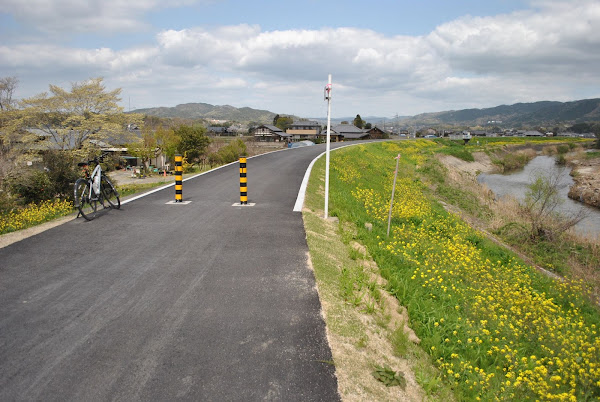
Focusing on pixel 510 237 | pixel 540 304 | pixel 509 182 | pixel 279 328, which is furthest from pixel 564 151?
pixel 279 328

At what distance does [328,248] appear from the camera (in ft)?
22.9

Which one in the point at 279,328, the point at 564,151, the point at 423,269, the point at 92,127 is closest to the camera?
the point at 279,328

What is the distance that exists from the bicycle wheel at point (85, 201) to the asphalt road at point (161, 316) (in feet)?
1.22

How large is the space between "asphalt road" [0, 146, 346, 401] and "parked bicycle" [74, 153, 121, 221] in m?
0.51

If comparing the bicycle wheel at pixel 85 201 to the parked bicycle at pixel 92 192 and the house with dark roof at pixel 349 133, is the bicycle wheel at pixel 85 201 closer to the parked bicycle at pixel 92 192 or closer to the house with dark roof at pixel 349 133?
the parked bicycle at pixel 92 192

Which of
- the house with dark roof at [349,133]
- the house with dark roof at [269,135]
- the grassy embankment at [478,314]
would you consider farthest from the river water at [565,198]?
the house with dark roof at [269,135]

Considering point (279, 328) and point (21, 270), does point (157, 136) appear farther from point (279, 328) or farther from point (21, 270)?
point (279, 328)

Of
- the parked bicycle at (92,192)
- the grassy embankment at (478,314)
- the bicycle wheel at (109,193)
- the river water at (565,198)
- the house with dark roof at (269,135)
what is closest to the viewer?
the grassy embankment at (478,314)

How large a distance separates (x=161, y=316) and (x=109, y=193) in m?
5.87

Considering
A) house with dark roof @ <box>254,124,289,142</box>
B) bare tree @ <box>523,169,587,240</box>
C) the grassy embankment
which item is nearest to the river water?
bare tree @ <box>523,169,587,240</box>

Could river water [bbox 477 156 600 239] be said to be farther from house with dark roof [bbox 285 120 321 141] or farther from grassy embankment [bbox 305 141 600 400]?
house with dark roof [bbox 285 120 321 141]

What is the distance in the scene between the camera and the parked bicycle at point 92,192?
7887mm

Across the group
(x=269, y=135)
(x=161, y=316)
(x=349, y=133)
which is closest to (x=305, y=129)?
(x=349, y=133)

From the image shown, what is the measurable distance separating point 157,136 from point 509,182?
126 ft
